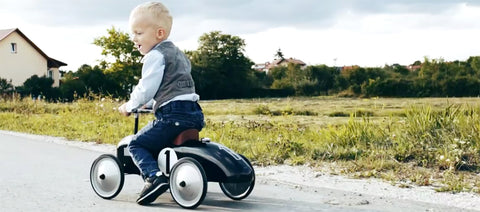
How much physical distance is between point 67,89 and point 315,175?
38.4m

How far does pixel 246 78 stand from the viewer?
59.2 m

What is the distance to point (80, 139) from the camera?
424 inches

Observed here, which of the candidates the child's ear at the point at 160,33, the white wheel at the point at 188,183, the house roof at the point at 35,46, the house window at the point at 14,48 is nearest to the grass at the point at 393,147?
the white wheel at the point at 188,183

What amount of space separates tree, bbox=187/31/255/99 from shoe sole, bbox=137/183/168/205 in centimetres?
4984

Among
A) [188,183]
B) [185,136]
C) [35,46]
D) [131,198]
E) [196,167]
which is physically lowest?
[131,198]

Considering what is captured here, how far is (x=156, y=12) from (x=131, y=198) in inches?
64.4

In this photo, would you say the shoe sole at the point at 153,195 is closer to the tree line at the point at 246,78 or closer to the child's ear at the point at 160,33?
the child's ear at the point at 160,33

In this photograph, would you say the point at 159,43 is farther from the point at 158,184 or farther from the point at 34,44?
the point at 34,44

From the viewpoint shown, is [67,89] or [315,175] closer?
[315,175]

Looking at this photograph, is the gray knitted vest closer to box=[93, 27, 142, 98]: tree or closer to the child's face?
the child's face

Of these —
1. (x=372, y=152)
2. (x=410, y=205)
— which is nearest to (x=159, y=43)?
(x=410, y=205)

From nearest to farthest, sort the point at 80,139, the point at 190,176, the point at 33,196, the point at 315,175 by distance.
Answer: the point at 190,176, the point at 33,196, the point at 315,175, the point at 80,139

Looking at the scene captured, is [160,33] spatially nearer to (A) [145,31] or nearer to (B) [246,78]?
(A) [145,31]

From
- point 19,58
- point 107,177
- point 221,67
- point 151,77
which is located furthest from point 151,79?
point 221,67
